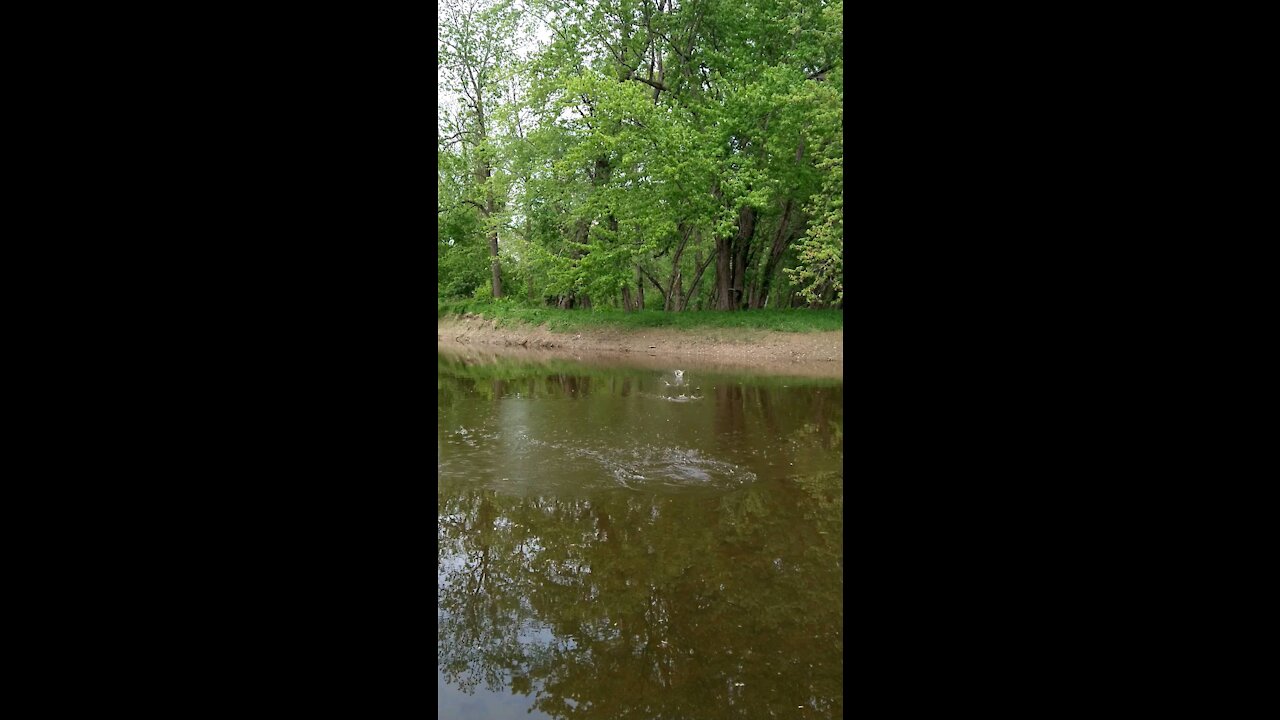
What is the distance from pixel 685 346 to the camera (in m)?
19.7

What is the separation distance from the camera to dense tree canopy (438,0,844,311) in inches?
733

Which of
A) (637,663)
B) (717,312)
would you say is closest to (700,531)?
(637,663)

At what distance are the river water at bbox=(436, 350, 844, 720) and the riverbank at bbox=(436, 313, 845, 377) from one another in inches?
347

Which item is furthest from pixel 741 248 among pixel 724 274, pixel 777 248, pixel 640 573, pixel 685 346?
pixel 640 573

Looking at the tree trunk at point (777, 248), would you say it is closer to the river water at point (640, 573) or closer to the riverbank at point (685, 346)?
the riverbank at point (685, 346)

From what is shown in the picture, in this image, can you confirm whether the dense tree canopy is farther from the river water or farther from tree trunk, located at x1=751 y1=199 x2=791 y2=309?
the river water

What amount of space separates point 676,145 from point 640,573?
17.2 m

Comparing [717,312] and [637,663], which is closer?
[637,663]
